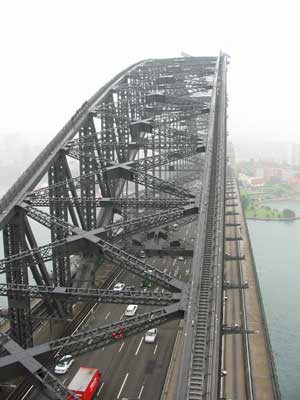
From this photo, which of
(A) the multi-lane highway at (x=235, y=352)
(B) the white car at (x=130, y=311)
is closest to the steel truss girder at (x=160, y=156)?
(B) the white car at (x=130, y=311)

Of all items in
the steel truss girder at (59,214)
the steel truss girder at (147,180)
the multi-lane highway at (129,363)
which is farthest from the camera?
the steel truss girder at (59,214)

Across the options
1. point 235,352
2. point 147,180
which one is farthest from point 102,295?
point 235,352

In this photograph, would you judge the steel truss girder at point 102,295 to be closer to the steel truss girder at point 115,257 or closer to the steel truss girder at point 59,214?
the steel truss girder at point 115,257

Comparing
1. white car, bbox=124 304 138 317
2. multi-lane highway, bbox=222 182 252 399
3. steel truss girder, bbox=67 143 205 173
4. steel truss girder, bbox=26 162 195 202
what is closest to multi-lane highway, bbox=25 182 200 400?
white car, bbox=124 304 138 317

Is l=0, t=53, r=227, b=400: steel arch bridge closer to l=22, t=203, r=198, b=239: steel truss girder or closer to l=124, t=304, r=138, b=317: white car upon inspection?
l=22, t=203, r=198, b=239: steel truss girder

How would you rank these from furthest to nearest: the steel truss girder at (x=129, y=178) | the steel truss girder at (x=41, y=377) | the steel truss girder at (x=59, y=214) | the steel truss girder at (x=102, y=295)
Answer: the steel truss girder at (x=59, y=214)
the steel truss girder at (x=129, y=178)
the steel truss girder at (x=102, y=295)
the steel truss girder at (x=41, y=377)

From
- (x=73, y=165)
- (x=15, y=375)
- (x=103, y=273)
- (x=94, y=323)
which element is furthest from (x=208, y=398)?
(x=73, y=165)

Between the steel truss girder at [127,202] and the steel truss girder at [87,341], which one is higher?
the steel truss girder at [127,202]
